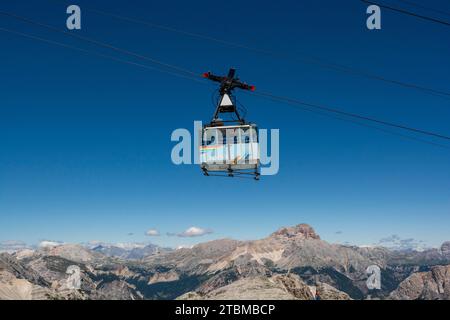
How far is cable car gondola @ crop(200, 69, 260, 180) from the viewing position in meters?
33.8

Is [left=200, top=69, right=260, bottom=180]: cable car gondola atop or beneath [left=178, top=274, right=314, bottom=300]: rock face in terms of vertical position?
atop

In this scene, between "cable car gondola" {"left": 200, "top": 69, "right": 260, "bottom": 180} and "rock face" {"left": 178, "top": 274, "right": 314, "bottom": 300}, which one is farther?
"rock face" {"left": 178, "top": 274, "right": 314, "bottom": 300}

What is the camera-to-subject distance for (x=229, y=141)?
3459 cm

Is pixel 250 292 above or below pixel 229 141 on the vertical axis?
below

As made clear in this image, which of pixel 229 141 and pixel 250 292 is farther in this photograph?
pixel 250 292

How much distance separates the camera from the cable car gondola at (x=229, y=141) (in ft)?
111

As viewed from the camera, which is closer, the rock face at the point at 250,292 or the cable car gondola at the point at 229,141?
the cable car gondola at the point at 229,141
